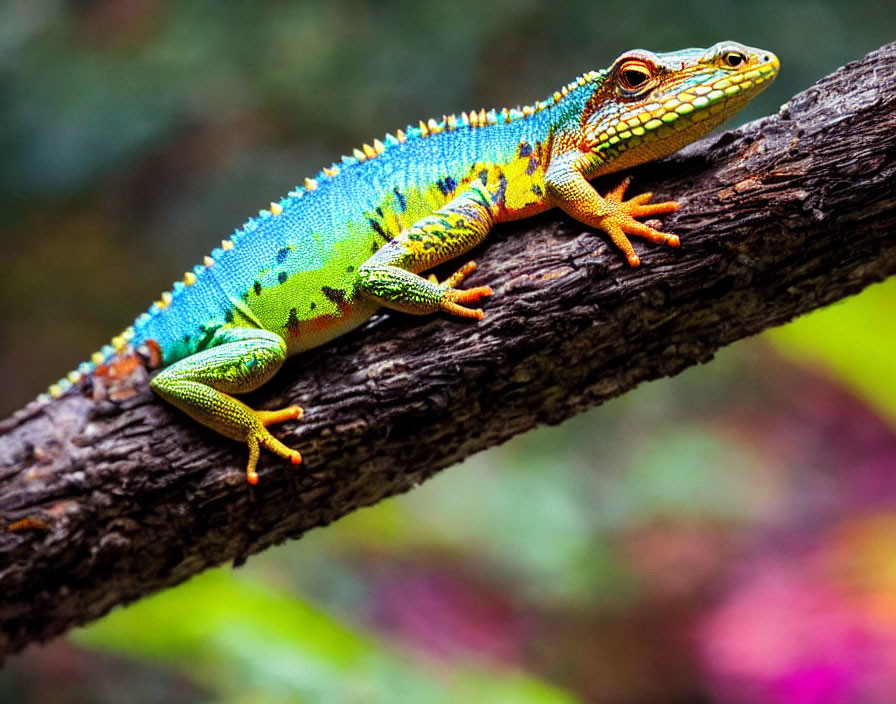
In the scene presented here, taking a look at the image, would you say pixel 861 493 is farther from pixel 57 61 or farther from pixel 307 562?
pixel 57 61

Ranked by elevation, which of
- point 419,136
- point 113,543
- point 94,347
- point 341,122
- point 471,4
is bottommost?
point 113,543

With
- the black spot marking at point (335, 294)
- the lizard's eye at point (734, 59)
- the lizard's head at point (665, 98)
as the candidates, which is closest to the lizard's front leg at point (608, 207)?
Answer: the lizard's head at point (665, 98)

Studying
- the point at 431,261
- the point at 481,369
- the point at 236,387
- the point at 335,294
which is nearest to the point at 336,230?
the point at 335,294

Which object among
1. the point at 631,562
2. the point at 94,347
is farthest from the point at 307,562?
the point at 94,347

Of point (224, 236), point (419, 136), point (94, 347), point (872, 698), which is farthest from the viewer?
point (94, 347)

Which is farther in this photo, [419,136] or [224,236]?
[224,236]

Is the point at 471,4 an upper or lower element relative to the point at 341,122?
upper

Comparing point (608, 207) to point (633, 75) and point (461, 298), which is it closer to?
point (633, 75)
